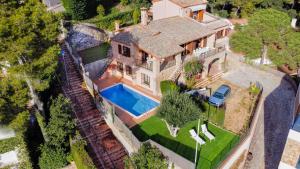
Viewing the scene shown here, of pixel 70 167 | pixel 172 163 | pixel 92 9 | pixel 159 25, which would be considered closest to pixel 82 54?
pixel 159 25

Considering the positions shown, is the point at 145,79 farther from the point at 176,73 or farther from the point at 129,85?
the point at 176,73

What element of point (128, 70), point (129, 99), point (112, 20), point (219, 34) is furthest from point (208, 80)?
point (112, 20)

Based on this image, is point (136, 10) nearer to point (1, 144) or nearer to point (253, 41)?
point (253, 41)

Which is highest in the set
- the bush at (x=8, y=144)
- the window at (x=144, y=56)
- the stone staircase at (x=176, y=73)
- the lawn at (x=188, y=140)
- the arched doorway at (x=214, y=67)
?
the window at (x=144, y=56)

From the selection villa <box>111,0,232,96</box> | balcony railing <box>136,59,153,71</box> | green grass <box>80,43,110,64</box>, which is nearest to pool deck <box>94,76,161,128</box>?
villa <box>111,0,232,96</box>

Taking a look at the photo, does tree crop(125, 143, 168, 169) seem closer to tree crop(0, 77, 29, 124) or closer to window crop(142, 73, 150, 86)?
tree crop(0, 77, 29, 124)

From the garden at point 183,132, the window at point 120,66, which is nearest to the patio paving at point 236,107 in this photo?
the garden at point 183,132

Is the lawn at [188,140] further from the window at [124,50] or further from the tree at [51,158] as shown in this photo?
the window at [124,50]

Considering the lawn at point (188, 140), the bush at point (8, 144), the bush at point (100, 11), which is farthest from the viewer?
the bush at point (100, 11)
